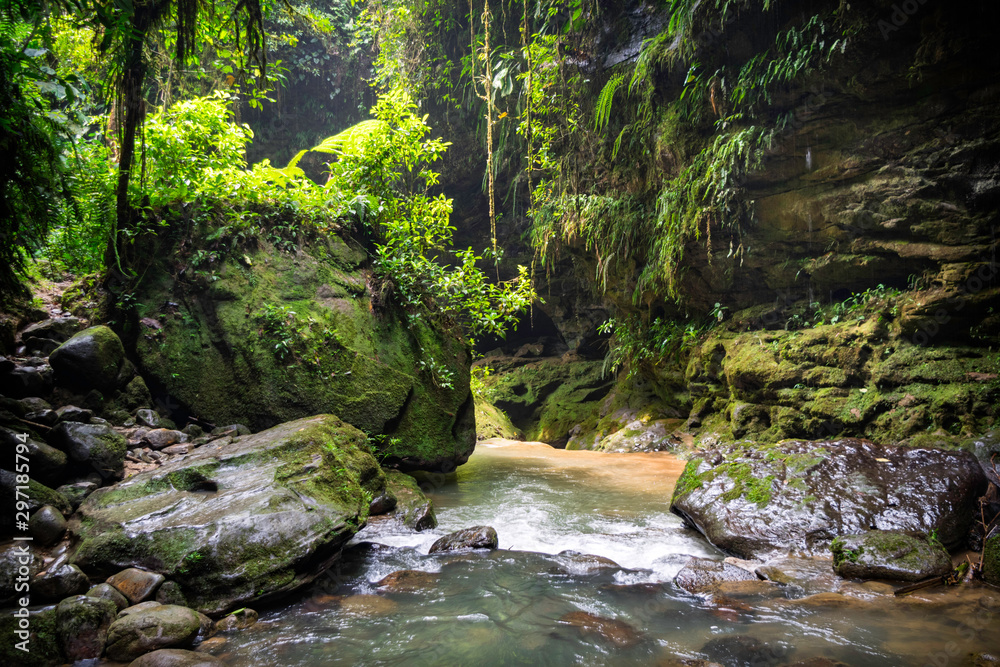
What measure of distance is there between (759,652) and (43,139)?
17.3 feet

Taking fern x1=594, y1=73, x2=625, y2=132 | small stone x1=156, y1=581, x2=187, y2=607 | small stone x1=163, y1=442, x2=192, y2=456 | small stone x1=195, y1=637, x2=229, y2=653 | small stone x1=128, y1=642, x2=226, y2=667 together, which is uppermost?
fern x1=594, y1=73, x2=625, y2=132

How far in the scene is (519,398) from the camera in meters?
15.1

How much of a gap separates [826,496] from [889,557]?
894 mm

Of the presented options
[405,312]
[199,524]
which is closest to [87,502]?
[199,524]

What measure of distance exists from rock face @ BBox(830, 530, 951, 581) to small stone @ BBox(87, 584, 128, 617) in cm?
438

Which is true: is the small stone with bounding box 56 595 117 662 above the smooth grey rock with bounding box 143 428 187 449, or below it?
below

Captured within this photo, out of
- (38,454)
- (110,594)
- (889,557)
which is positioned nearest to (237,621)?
(110,594)

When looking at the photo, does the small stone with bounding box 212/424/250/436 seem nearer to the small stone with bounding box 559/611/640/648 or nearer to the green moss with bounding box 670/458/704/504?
the small stone with bounding box 559/611/640/648

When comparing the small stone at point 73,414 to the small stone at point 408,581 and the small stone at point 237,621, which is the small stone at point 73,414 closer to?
the small stone at point 237,621

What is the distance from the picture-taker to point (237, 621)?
287 cm

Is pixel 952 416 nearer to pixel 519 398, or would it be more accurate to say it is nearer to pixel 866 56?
pixel 866 56

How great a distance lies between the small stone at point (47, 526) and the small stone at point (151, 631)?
2.72ft

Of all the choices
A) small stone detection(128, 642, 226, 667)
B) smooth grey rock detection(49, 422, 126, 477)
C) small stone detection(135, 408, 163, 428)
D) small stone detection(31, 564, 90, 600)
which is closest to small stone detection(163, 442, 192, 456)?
small stone detection(135, 408, 163, 428)

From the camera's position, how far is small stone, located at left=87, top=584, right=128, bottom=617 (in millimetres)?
2668
